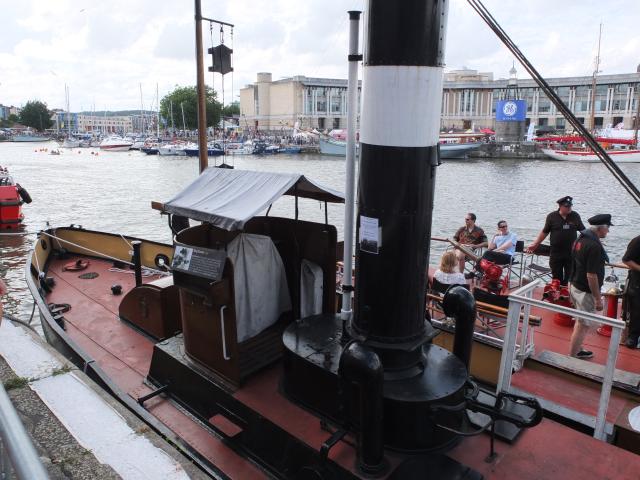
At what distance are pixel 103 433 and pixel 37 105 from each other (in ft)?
552

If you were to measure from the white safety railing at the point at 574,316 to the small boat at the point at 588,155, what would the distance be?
192 feet

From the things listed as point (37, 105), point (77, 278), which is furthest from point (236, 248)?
point (37, 105)

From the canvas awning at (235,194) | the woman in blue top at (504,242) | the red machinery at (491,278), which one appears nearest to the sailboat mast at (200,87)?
the canvas awning at (235,194)

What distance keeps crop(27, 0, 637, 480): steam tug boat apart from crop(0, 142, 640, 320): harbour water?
30.6 ft

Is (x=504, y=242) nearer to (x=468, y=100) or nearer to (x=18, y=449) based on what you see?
(x=18, y=449)

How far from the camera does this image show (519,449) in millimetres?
3955

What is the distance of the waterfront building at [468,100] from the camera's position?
94.1 m

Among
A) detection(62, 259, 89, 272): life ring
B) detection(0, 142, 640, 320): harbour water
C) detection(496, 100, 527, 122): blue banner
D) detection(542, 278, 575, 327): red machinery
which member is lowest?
detection(0, 142, 640, 320): harbour water

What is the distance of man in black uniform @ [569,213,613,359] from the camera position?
5.92 metres

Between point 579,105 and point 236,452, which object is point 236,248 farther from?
point 579,105

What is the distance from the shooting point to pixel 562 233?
28.6 feet

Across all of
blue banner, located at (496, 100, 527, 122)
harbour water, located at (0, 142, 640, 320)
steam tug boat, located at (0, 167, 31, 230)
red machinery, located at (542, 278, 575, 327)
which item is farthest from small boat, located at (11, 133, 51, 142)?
red machinery, located at (542, 278, 575, 327)

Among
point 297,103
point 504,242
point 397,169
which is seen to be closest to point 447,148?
point 297,103

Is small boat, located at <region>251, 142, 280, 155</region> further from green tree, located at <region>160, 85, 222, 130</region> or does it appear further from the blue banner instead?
the blue banner
